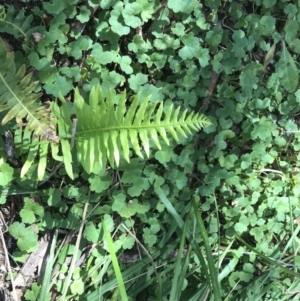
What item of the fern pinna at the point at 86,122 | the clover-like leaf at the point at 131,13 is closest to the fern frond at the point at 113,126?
the fern pinna at the point at 86,122

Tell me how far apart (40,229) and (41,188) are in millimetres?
188

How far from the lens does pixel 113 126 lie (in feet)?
5.42

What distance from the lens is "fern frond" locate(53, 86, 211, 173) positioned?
163 cm

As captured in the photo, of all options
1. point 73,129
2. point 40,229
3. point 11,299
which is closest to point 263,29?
point 73,129

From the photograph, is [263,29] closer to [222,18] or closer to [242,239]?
[222,18]

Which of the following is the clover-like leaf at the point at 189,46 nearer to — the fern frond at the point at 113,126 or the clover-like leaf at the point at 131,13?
the clover-like leaf at the point at 131,13

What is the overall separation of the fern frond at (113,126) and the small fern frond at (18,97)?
2.9 inches

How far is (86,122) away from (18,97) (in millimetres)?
268

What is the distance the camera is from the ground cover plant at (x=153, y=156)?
182 cm

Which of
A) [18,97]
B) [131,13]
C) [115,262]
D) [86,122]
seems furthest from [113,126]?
[115,262]

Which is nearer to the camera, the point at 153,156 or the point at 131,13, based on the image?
the point at 131,13

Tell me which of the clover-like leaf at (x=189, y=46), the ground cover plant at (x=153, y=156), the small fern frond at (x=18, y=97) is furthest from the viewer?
the clover-like leaf at (x=189, y=46)

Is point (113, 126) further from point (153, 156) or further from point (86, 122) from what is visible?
point (153, 156)

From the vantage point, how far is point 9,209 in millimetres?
2037
